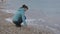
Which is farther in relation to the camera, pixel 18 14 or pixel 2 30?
pixel 18 14

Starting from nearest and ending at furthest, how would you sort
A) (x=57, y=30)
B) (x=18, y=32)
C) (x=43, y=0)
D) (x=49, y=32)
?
(x=18, y=32) < (x=49, y=32) < (x=57, y=30) < (x=43, y=0)

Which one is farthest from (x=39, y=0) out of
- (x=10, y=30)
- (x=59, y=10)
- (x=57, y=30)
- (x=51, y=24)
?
(x=10, y=30)

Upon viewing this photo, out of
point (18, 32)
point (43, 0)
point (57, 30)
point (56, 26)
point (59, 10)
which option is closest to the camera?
point (18, 32)

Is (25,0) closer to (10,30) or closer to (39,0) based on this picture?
(39,0)

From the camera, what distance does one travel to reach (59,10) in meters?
15.2

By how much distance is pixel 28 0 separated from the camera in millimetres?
20891

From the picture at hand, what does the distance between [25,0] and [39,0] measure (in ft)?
3.93

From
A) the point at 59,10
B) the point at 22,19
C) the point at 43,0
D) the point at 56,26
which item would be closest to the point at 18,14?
the point at 22,19

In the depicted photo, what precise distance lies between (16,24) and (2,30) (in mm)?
1345

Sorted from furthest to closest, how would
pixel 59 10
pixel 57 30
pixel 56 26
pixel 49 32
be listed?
pixel 59 10
pixel 56 26
pixel 57 30
pixel 49 32

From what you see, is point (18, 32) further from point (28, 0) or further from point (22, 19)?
point (28, 0)

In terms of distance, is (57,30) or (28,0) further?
(28,0)

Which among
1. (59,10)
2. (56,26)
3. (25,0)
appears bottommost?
(25,0)

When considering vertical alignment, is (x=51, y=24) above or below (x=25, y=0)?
above
